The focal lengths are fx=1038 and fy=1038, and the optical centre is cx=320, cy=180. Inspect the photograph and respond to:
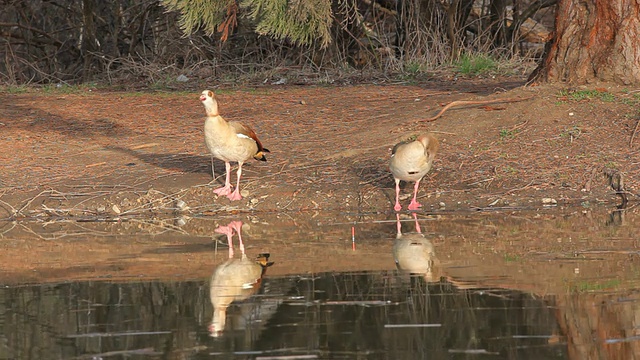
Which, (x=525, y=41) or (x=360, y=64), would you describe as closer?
(x=360, y=64)

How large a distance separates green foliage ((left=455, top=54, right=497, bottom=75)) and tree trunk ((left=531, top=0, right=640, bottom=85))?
419 centimetres

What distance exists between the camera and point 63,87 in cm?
1828

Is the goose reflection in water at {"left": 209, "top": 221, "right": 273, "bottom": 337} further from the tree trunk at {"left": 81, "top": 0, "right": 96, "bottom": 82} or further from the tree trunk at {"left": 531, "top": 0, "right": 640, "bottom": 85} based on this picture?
the tree trunk at {"left": 81, "top": 0, "right": 96, "bottom": 82}

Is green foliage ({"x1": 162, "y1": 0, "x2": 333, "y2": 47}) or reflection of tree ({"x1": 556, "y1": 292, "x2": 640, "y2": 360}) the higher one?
green foliage ({"x1": 162, "y1": 0, "x2": 333, "y2": 47})

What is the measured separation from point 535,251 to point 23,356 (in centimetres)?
394

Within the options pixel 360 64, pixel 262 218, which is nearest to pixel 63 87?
pixel 360 64

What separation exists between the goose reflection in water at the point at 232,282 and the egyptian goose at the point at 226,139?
94.4 inches

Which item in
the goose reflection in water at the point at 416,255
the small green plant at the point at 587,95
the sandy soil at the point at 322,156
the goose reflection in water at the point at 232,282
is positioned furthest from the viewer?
the small green plant at the point at 587,95

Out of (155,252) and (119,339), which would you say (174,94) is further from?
(119,339)

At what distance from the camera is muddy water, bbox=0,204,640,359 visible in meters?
5.22

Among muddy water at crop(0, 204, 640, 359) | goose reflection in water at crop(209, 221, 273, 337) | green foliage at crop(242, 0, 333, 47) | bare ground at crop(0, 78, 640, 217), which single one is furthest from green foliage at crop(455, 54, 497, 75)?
goose reflection in water at crop(209, 221, 273, 337)

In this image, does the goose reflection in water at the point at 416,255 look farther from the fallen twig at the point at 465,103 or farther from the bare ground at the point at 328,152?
the fallen twig at the point at 465,103

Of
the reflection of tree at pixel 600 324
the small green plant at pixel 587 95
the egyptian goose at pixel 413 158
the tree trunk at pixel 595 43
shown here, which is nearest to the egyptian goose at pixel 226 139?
the egyptian goose at pixel 413 158

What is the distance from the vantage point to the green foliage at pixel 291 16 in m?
13.9
